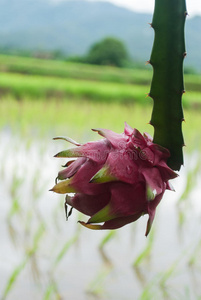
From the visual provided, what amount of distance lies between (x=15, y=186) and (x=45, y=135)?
67cm

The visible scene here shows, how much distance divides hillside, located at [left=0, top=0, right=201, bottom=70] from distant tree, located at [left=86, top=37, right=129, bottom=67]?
4.82 meters

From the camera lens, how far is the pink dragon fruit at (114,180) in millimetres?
141

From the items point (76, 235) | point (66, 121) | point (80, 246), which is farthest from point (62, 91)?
point (76, 235)

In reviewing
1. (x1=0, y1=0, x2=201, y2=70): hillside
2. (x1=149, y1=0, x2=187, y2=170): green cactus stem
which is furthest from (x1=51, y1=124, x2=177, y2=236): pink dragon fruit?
(x1=0, y1=0, x2=201, y2=70): hillside

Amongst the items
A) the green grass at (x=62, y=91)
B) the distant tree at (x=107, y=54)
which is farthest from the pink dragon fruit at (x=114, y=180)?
the distant tree at (x=107, y=54)

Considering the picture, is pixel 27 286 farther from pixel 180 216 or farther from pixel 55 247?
pixel 180 216

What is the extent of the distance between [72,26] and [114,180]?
759 inches

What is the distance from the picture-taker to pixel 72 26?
18797 millimetres

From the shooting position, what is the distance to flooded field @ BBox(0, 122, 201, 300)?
1.73 meters

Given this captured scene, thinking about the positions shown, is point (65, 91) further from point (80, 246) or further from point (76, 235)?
point (76, 235)

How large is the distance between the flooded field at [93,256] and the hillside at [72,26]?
1361 cm

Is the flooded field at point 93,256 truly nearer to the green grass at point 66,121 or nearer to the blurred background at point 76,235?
the blurred background at point 76,235

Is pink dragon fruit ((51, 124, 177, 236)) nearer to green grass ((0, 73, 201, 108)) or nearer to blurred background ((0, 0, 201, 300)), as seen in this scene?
blurred background ((0, 0, 201, 300))

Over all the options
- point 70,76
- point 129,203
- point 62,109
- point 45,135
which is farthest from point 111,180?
point 70,76
